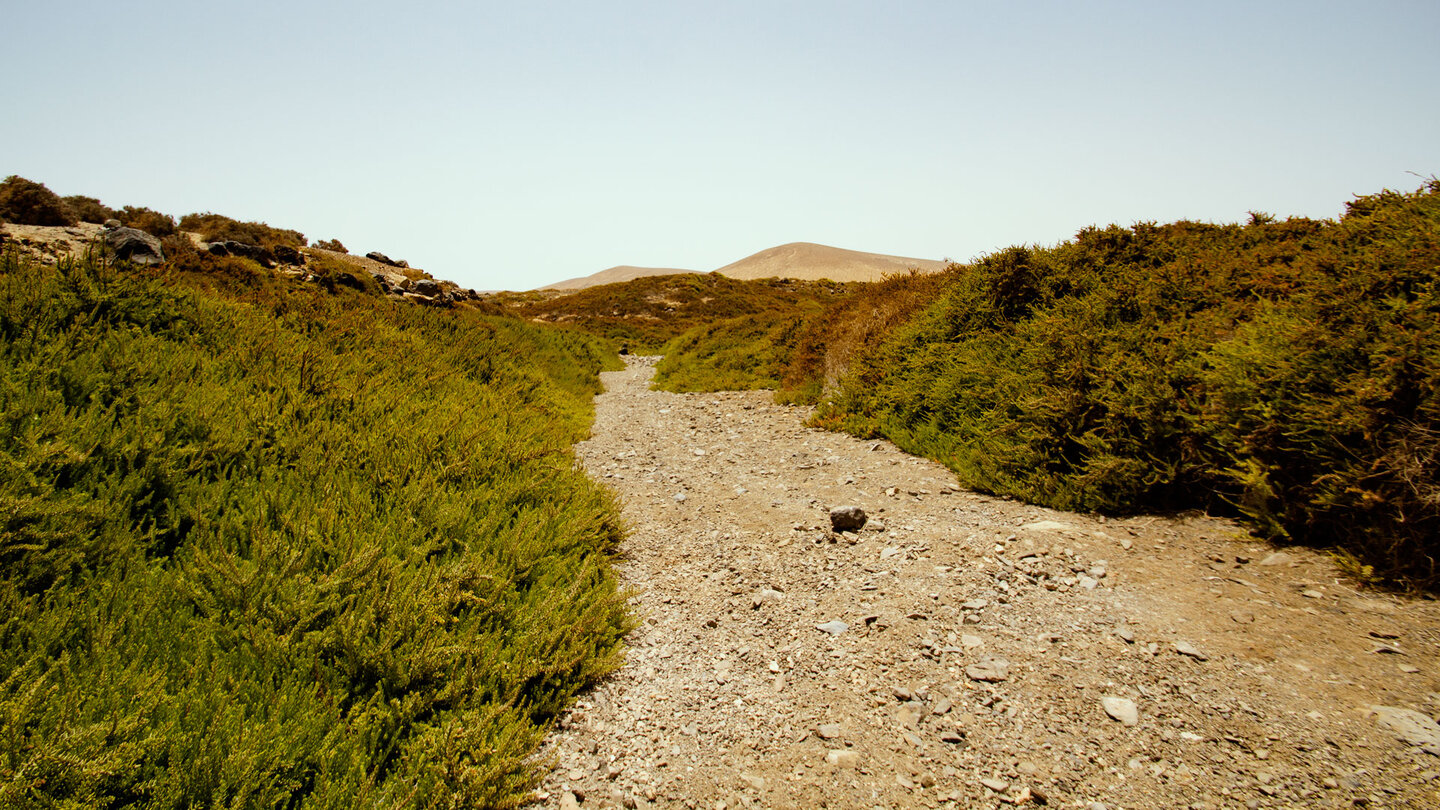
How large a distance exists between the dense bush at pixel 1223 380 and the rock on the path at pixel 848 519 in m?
1.66

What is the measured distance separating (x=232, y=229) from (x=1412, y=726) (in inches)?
1254

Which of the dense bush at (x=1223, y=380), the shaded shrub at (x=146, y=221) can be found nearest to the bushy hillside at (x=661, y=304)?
the shaded shrub at (x=146, y=221)

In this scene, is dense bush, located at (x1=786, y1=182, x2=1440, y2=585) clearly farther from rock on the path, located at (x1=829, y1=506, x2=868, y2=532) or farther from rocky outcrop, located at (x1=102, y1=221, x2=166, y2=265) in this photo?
rocky outcrop, located at (x1=102, y1=221, x2=166, y2=265)

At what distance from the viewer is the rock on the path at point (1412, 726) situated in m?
2.56

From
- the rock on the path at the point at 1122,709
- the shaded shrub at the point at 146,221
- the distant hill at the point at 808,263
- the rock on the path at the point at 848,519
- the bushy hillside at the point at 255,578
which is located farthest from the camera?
→ the distant hill at the point at 808,263

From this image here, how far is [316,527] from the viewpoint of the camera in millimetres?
3740

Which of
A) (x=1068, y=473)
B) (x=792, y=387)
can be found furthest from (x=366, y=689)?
(x=792, y=387)

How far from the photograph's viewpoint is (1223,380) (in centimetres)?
486

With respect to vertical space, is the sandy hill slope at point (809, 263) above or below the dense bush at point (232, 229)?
above

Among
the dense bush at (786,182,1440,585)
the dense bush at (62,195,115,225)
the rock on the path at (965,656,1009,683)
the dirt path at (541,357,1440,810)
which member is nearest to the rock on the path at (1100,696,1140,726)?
the dirt path at (541,357,1440,810)

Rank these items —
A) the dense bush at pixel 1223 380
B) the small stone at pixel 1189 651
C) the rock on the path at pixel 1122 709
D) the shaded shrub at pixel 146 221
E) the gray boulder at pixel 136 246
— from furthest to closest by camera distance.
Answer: the shaded shrub at pixel 146 221 < the gray boulder at pixel 136 246 < the dense bush at pixel 1223 380 < the small stone at pixel 1189 651 < the rock on the path at pixel 1122 709

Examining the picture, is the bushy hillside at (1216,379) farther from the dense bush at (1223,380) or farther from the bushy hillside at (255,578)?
the bushy hillside at (255,578)

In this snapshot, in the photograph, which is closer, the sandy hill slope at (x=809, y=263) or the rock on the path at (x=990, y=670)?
the rock on the path at (x=990, y=670)

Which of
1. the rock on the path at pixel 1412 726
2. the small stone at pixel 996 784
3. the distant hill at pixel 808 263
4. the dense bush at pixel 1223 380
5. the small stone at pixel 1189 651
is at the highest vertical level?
the distant hill at pixel 808 263
